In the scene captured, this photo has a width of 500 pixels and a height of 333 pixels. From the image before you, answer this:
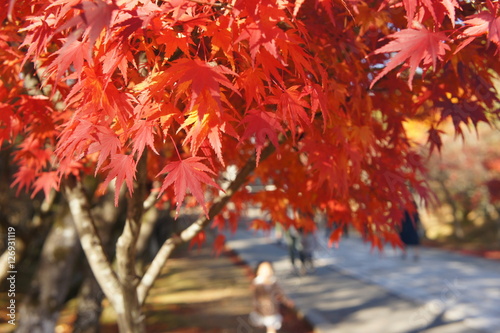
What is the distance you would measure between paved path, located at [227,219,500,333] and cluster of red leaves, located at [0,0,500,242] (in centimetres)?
358

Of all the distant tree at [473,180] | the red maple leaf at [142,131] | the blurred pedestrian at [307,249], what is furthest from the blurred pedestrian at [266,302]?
the distant tree at [473,180]

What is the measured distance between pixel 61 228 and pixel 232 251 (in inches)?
565

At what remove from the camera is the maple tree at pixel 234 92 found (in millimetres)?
1720

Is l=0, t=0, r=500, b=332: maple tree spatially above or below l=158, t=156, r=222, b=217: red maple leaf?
above

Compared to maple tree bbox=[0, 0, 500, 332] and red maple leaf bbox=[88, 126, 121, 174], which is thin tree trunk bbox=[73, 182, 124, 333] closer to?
maple tree bbox=[0, 0, 500, 332]

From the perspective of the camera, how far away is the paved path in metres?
7.46

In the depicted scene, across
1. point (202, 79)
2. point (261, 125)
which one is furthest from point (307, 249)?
point (202, 79)

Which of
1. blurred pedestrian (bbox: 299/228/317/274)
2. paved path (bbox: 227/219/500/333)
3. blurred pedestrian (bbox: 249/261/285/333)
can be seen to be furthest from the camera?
blurred pedestrian (bbox: 299/228/317/274)

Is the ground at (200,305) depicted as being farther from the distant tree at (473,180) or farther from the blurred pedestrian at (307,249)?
the distant tree at (473,180)

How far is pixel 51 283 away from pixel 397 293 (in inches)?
287

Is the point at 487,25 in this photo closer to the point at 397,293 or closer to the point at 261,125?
the point at 261,125

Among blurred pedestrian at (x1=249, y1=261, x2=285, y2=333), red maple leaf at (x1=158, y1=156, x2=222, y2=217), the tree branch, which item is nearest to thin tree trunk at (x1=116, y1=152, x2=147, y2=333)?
the tree branch

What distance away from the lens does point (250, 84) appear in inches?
75.4

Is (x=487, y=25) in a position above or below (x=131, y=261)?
above
